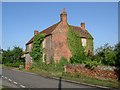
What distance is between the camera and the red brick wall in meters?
46.7

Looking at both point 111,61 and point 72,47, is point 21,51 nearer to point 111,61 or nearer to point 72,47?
point 72,47

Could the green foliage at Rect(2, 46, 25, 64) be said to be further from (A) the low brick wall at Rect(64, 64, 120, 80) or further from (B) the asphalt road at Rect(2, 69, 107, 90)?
(B) the asphalt road at Rect(2, 69, 107, 90)

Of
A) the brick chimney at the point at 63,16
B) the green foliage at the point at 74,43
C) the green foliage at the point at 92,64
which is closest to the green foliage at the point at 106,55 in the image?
the green foliage at the point at 92,64

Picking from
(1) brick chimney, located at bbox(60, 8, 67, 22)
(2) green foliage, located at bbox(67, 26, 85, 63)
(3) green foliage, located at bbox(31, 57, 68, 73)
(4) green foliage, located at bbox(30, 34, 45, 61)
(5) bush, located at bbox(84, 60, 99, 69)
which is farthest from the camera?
(4) green foliage, located at bbox(30, 34, 45, 61)

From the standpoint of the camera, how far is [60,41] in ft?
155

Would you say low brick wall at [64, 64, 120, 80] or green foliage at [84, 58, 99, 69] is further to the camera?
green foliage at [84, 58, 99, 69]

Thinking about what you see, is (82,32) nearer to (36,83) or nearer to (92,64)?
(92,64)

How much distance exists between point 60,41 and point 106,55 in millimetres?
16575

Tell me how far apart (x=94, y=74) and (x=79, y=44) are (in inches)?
801

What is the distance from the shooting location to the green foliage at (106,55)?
28862mm

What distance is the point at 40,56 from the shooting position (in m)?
50.0

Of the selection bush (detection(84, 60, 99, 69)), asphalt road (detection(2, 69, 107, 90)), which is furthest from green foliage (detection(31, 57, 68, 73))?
asphalt road (detection(2, 69, 107, 90))

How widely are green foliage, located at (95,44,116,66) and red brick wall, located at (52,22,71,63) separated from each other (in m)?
10.4

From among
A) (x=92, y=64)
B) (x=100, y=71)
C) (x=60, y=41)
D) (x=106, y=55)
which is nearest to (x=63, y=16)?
(x=60, y=41)
